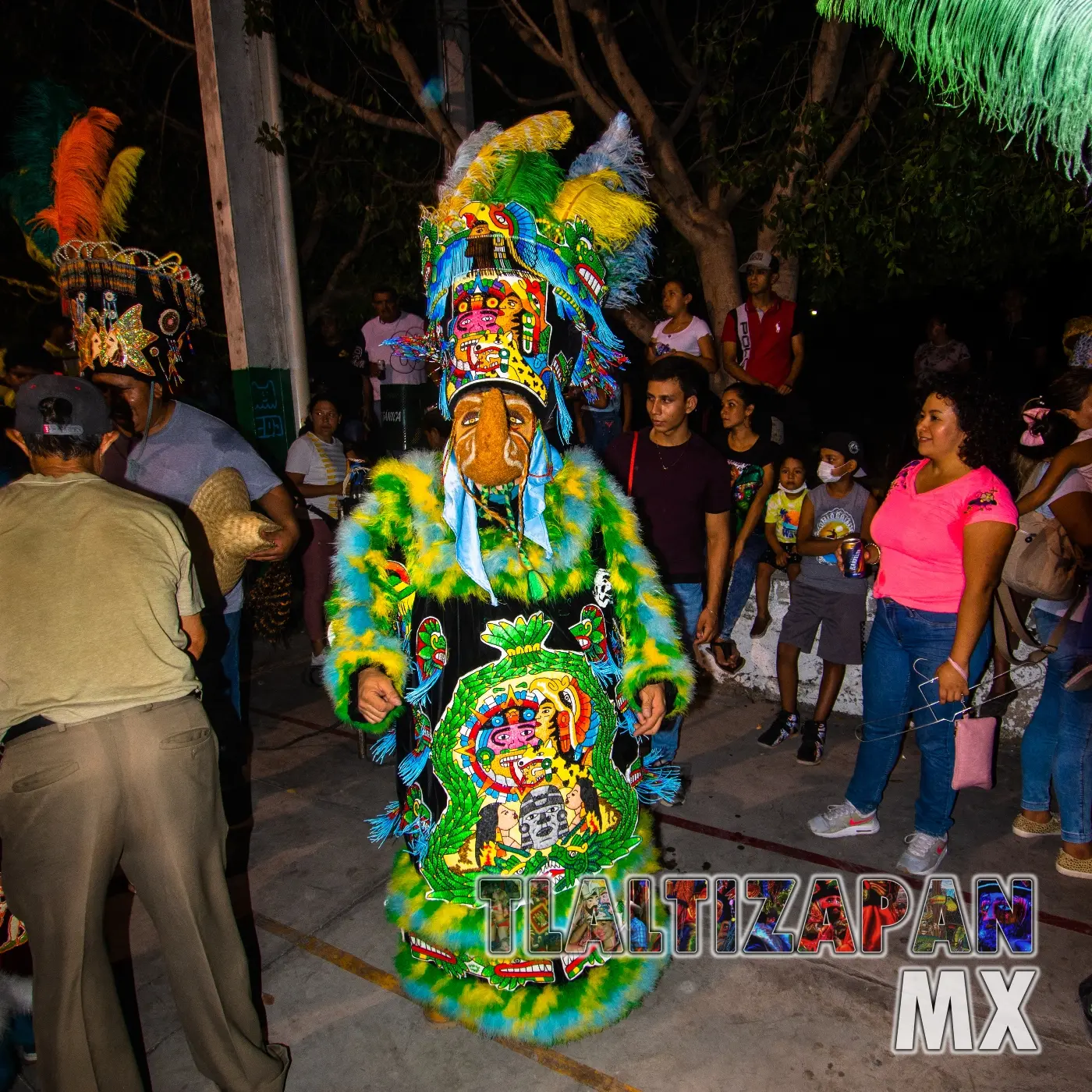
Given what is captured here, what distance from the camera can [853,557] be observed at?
171 inches

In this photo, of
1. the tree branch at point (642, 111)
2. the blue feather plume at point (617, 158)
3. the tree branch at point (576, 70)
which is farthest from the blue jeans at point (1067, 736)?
the tree branch at point (576, 70)

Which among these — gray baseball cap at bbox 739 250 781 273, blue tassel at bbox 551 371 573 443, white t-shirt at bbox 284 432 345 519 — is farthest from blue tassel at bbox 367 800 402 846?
gray baseball cap at bbox 739 250 781 273

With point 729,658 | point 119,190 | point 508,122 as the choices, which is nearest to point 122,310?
point 119,190

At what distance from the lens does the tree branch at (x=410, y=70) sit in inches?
267

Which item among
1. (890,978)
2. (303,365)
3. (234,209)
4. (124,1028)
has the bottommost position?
(890,978)

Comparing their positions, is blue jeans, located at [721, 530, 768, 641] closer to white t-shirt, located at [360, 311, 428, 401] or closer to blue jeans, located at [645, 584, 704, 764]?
blue jeans, located at [645, 584, 704, 764]

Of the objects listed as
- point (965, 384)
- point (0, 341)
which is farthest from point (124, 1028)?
point (0, 341)

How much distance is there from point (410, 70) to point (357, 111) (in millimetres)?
666

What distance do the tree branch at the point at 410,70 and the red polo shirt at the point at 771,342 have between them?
2.78 meters

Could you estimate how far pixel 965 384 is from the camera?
10.7 feet

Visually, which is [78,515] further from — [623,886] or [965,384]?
[965,384]

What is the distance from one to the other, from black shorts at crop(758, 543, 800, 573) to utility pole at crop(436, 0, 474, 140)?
14.4 ft

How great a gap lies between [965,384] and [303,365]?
543cm

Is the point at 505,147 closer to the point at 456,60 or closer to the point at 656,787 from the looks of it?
the point at 656,787
